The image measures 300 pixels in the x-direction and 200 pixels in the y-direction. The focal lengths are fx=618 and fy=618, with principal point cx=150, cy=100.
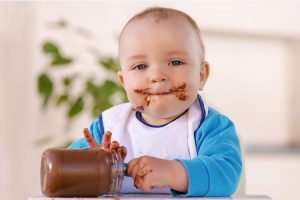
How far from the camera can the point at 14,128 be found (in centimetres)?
250

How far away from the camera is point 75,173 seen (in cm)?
87

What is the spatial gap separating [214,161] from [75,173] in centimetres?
26

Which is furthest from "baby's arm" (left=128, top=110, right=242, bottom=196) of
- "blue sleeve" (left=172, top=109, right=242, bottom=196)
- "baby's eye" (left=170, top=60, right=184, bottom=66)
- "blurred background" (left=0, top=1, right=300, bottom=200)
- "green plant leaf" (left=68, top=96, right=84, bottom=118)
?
"green plant leaf" (left=68, top=96, right=84, bottom=118)

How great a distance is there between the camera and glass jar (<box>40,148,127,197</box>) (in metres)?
0.86

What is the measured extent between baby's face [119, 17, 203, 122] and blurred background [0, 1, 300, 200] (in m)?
1.51

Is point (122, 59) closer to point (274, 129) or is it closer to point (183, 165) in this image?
point (183, 165)

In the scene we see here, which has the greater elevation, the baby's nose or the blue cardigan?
the baby's nose

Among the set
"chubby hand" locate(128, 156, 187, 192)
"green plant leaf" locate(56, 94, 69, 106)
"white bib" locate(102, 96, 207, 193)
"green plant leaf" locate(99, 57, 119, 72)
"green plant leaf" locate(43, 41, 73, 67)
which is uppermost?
"green plant leaf" locate(43, 41, 73, 67)

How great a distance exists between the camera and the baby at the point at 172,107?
3.37ft

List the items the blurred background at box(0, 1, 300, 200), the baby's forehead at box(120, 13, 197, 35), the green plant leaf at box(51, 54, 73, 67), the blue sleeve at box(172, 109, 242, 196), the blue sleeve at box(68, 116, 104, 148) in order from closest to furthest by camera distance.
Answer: the blue sleeve at box(172, 109, 242, 196) < the baby's forehead at box(120, 13, 197, 35) < the blue sleeve at box(68, 116, 104, 148) < the blurred background at box(0, 1, 300, 200) < the green plant leaf at box(51, 54, 73, 67)

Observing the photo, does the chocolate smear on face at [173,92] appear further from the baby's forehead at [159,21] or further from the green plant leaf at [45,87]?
the green plant leaf at [45,87]

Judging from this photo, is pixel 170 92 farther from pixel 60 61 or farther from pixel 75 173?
pixel 60 61

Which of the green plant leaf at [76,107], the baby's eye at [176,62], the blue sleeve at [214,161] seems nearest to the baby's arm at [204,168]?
the blue sleeve at [214,161]

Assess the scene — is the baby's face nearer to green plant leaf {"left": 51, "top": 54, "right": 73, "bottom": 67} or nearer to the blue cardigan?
the blue cardigan
